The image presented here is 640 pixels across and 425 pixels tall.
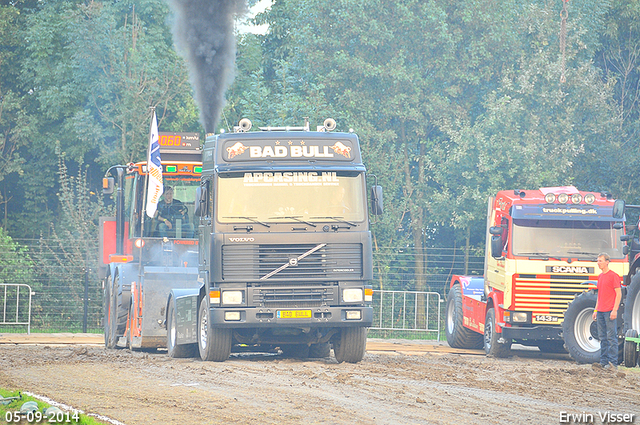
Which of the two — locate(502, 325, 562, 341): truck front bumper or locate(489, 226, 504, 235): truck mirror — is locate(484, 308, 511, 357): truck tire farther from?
locate(489, 226, 504, 235): truck mirror

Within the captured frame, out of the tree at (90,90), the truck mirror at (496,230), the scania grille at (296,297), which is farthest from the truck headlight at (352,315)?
the tree at (90,90)

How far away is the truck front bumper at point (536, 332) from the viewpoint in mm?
19172

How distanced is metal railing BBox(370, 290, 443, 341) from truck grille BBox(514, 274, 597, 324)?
802 centimetres

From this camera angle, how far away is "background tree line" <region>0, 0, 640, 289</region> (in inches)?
1315

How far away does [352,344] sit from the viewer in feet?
52.3

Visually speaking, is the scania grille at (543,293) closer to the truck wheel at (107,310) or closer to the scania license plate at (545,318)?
the scania license plate at (545,318)

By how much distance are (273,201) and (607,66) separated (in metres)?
27.0

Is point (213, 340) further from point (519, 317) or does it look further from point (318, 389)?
point (519, 317)

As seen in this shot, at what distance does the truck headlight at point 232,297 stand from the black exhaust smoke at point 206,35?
976cm

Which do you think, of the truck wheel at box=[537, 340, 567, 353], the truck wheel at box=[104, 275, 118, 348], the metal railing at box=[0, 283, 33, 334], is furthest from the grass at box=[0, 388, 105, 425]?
the metal railing at box=[0, 283, 33, 334]

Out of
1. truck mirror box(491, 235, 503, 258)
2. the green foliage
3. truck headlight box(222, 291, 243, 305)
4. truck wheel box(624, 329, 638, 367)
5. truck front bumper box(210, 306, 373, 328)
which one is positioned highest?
truck mirror box(491, 235, 503, 258)

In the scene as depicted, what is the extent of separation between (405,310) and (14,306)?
10429 mm

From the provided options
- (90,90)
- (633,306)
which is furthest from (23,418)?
(90,90)

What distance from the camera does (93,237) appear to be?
31.2 m
